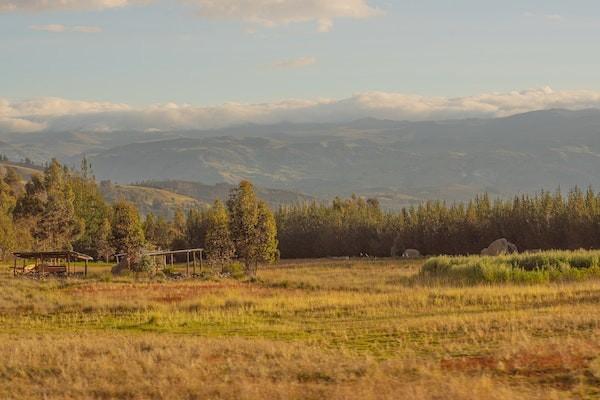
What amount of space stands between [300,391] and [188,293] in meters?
32.3

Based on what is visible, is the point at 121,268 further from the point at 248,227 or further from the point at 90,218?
the point at 90,218

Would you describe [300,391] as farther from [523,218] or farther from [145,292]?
[523,218]

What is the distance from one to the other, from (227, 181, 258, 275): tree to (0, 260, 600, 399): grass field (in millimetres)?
33351

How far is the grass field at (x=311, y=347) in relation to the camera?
18.8 meters

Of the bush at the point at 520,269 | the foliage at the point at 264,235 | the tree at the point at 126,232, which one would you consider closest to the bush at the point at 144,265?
the foliage at the point at 264,235

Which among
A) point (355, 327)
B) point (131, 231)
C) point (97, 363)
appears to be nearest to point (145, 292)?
point (355, 327)

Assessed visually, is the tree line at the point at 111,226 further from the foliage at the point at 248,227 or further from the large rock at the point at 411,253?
the large rock at the point at 411,253

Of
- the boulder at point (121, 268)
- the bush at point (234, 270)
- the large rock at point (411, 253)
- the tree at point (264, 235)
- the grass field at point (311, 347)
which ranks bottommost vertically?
the large rock at point (411, 253)

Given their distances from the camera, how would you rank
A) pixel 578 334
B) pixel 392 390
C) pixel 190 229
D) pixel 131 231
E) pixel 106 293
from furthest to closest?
pixel 190 229, pixel 131 231, pixel 106 293, pixel 578 334, pixel 392 390

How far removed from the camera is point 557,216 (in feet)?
377

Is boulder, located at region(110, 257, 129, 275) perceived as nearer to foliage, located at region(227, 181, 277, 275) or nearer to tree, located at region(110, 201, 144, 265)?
tree, located at region(110, 201, 144, 265)

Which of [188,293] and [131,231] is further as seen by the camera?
[131,231]

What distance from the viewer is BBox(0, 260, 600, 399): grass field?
1884 centimetres

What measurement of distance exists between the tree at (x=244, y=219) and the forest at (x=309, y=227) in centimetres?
254
